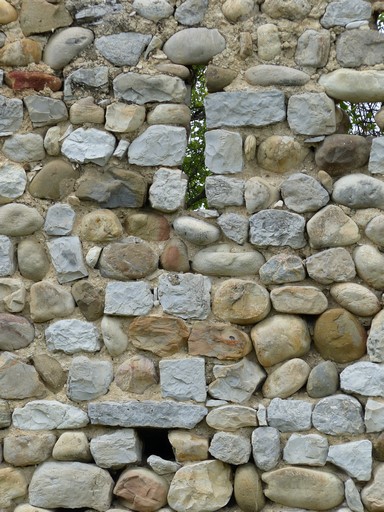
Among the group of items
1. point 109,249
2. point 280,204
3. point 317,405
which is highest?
point 280,204

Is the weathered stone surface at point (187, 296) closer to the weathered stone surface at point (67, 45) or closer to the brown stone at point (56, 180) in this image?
the brown stone at point (56, 180)

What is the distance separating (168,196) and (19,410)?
96 centimetres

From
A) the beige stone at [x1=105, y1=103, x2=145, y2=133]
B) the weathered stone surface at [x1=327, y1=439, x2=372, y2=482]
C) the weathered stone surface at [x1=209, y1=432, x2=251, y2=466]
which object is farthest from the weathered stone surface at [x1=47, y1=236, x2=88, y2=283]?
the weathered stone surface at [x1=327, y1=439, x2=372, y2=482]

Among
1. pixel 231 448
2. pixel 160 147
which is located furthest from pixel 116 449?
pixel 160 147

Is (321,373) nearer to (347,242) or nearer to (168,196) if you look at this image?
(347,242)

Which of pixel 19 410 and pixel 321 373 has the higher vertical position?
pixel 321 373

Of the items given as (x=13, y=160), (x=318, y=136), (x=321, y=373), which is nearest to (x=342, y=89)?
(x=318, y=136)

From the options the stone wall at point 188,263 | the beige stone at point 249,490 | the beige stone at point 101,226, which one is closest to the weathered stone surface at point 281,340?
the stone wall at point 188,263

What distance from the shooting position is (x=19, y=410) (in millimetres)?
3135

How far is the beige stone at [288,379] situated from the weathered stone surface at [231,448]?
7.3 inches

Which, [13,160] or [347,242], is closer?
[347,242]

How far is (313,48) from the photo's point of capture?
3.10m

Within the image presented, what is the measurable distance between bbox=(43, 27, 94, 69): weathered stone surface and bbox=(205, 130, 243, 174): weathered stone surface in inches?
24.8

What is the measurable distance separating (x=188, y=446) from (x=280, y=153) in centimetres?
110
